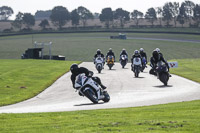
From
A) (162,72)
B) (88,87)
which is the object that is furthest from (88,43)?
(88,87)

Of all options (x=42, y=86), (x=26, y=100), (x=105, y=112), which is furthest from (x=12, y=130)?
(x=42, y=86)

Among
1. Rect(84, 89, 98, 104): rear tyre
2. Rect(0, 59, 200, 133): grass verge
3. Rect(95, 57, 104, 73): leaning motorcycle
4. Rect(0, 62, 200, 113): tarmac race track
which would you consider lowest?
Rect(95, 57, 104, 73): leaning motorcycle

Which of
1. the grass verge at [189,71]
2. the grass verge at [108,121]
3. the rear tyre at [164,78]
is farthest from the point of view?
the grass verge at [189,71]

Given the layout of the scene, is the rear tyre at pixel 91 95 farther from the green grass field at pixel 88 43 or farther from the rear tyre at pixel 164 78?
the green grass field at pixel 88 43

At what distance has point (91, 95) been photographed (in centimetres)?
1827

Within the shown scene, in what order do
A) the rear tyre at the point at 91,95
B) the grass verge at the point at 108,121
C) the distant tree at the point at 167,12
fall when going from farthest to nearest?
1. the distant tree at the point at 167,12
2. the rear tyre at the point at 91,95
3. the grass verge at the point at 108,121

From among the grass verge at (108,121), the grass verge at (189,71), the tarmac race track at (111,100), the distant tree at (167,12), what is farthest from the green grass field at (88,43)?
the grass verge at (108,121)

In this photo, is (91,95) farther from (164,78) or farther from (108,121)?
(164,78)

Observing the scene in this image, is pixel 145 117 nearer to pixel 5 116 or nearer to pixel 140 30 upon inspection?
pixel 5 116

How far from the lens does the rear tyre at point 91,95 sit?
59.7ft

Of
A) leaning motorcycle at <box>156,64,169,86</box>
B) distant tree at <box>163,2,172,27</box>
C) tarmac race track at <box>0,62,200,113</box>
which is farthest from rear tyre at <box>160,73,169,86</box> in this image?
distant tree at <box>163,2,172,27</box>

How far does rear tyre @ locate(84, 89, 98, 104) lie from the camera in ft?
59.7

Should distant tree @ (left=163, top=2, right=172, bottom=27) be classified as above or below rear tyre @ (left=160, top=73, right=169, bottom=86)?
A: above

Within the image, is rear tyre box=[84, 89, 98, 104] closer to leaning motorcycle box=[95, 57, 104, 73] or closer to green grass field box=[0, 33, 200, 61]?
leaning motorcycle box=[95, 57, 104, 73]
